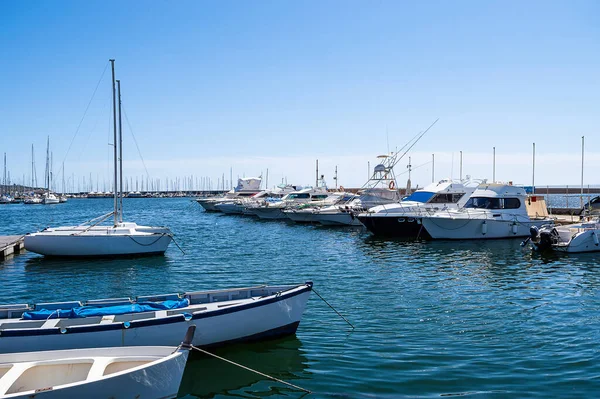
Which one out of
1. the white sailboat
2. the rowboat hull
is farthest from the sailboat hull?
the rowboat hull

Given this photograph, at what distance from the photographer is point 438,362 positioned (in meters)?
11.1

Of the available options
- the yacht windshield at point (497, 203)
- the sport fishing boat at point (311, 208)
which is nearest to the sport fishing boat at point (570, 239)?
the yacht windshield at point (497, 203)

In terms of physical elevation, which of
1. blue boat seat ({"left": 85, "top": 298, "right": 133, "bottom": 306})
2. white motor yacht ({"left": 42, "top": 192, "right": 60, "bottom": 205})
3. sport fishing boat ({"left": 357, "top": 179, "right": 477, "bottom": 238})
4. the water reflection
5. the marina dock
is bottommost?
white motor yacht ({"left": 42, "top": 192, "right": 60, "bottom": 205})

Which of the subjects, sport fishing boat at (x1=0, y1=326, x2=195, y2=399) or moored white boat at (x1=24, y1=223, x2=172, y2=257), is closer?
sport fishing boat at (x1=0, y1=326, x2=195, y2=399)

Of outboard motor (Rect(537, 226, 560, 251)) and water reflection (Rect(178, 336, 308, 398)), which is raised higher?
outboard motor (Rect(537, 226, 560, 251))

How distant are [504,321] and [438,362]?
13.9 ft

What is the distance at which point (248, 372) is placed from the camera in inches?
429

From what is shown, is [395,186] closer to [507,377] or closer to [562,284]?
[562,284]

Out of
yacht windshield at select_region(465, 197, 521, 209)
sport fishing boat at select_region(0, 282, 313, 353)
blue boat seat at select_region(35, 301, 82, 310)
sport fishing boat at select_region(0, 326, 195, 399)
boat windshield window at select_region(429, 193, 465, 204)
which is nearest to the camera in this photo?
sport fishing boat at select_region(0, 326, 195, 399)

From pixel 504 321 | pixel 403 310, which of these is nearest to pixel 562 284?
pixel 504 321

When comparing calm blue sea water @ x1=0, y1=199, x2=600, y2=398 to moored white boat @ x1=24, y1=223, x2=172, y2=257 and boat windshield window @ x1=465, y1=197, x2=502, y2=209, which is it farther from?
boat windshield window @ x1=465, y1=197, x2=502, y2=209

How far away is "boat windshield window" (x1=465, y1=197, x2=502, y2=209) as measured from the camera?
111 ft

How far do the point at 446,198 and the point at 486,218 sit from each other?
15.1ft

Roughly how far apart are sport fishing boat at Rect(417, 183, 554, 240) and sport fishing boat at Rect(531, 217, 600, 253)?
5.05 m
